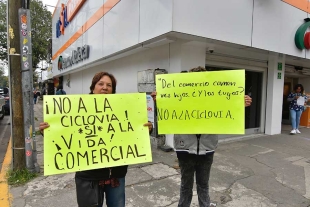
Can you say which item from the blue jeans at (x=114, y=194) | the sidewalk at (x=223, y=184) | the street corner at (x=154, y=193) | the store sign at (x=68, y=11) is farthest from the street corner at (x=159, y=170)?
the store sign at (x=68, y=11)

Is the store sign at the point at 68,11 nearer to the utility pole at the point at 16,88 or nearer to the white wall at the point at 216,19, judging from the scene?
the utility pole at the point at 16,88

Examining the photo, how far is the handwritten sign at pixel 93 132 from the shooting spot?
175cm

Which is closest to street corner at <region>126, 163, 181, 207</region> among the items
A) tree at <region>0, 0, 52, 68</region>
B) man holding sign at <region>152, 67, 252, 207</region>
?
man holding sign at <region>152, 67, 252, 207</region>

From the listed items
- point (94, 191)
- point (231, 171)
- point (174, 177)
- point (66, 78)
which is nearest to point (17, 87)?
point (94, 191)

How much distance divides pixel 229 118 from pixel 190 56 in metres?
3.14

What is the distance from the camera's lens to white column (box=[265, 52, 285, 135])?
693 centimetres

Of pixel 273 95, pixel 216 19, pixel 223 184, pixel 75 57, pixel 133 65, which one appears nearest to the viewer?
pixel 223 184

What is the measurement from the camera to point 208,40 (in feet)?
15.2

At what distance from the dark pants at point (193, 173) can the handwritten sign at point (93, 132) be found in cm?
55

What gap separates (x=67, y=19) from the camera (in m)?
12.2

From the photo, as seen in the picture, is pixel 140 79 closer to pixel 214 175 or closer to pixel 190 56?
pixel 190 56

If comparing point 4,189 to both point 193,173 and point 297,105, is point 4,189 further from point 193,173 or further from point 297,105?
point 297,105

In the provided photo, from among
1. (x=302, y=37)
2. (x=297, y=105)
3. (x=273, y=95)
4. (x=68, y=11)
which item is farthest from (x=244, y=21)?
(x=68, y=11)

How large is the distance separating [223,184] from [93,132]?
8.15 ft
